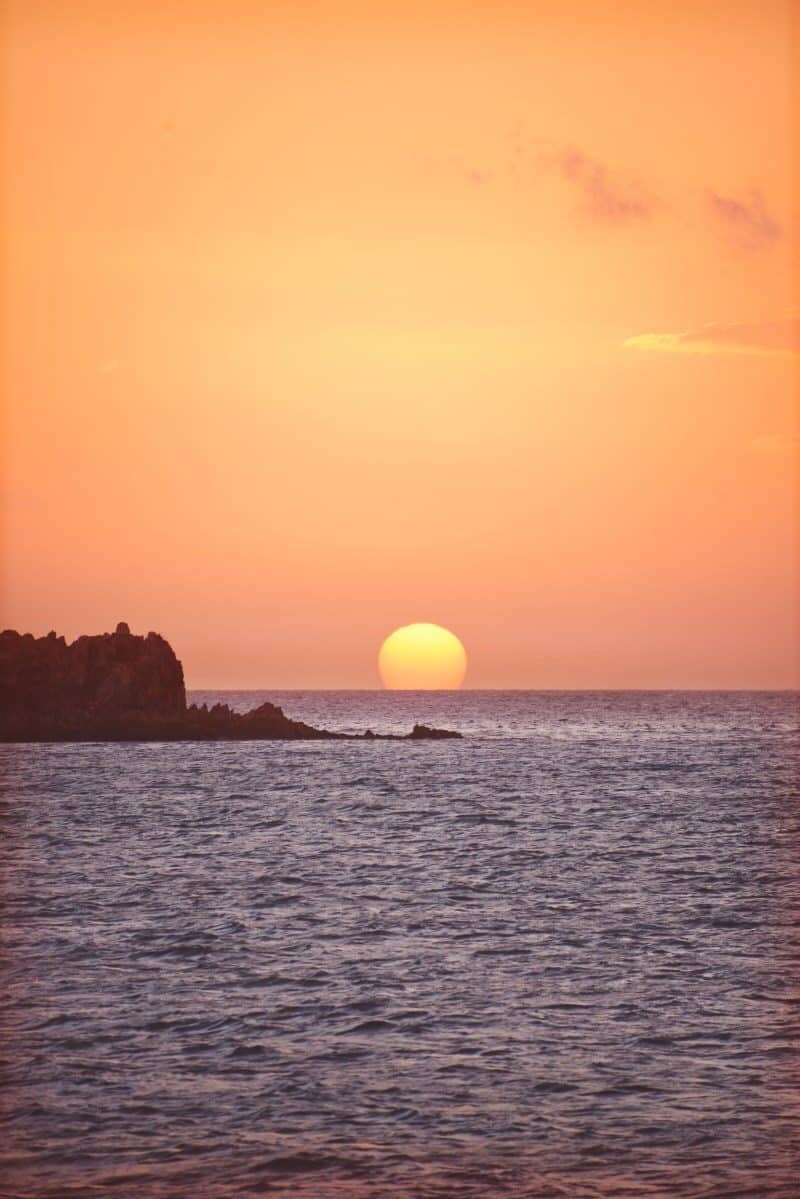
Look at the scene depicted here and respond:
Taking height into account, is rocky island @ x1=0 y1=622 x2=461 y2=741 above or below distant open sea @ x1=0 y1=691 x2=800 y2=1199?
above

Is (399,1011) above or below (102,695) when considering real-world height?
below

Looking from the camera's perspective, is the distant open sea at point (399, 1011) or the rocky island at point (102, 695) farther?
the rocky island at point (102, 695)

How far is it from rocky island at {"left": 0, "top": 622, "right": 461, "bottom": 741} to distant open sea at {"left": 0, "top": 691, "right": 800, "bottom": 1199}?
73.0 meters

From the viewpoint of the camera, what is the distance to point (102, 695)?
5167 inches

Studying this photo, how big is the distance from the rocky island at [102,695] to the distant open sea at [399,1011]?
A: 72960 mm

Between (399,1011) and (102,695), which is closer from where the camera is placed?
(399,1011)

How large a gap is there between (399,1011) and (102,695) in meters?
110

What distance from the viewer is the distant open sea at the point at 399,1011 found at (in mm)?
17188

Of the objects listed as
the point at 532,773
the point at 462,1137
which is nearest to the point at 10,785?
the point at 532,773

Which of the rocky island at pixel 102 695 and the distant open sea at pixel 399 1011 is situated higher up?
the rocky island at pixel 102 695

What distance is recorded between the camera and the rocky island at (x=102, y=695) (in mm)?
126750

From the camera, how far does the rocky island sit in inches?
4990

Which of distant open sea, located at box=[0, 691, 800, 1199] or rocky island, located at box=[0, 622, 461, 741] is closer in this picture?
distant open sea, located at box=[0, 691, 800, 1199]

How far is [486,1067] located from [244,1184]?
6.08 meters
